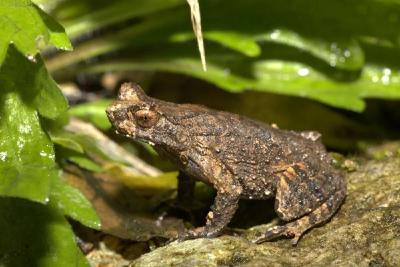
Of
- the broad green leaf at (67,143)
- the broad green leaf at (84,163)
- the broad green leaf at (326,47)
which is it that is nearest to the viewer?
the broad green leaf at (67,143)

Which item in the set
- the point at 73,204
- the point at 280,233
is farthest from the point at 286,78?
the point at 73,204

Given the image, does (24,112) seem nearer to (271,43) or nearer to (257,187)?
(257,187)

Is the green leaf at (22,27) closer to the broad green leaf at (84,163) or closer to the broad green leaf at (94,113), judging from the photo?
the broad green leaf at (84,163)

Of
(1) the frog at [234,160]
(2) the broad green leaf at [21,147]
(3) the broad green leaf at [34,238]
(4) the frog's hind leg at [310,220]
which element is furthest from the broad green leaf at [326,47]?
(3) the broad green leaf at [34,238]

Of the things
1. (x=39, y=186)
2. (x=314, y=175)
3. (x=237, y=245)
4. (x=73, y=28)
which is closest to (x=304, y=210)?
(x=314, y=175)

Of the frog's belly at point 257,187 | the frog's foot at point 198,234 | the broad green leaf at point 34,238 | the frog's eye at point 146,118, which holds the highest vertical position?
the frog's eye at point 146,118

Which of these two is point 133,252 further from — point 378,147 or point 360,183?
point 378,147
